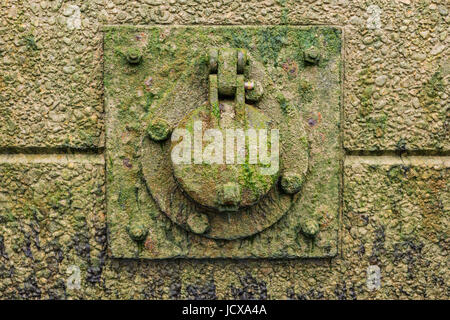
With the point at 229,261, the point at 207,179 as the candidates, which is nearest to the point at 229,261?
the point at 229,261

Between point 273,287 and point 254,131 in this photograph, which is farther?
point 273,287

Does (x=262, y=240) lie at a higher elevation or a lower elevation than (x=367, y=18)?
lower

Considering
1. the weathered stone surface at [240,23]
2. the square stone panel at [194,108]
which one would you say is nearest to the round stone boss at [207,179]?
the square stone panel at [194,108]

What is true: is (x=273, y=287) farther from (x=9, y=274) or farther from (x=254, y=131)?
(x=9, y=274)

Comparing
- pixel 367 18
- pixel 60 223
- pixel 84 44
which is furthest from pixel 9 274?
pixel 367 18

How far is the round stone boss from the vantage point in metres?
0.62

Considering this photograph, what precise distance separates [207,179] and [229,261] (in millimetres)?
206

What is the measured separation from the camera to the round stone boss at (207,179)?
62cm

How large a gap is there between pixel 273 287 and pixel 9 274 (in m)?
0.50

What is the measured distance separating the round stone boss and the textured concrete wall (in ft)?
0.30

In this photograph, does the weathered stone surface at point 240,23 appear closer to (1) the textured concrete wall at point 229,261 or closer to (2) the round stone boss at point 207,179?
(1) the textured concrete wall at point 229,261

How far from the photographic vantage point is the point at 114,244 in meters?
0.71

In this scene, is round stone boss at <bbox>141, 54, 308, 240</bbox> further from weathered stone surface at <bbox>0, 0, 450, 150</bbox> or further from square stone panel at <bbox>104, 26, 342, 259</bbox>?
weathered stone surface at <bbox>0, 0, 450, 150</bbox>

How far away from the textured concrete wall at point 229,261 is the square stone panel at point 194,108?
0.09ft
